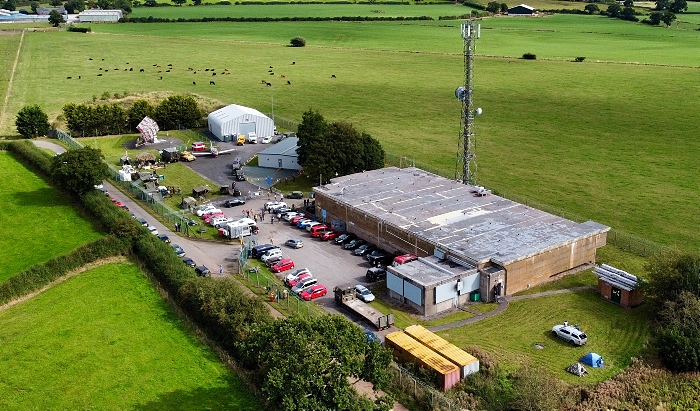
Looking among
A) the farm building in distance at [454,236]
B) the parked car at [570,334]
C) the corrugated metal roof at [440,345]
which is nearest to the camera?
the corrugated metal roof at [440,345]

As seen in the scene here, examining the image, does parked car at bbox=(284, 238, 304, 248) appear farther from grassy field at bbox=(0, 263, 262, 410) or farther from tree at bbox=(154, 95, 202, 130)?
tree at bbox=(154, 95, 202, 130)

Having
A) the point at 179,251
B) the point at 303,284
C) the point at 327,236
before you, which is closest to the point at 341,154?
the point at 327,236

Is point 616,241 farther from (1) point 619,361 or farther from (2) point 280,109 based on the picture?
(2) point 280,109

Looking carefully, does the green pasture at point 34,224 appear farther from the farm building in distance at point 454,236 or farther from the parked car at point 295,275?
the farm building in distance at point 454,236

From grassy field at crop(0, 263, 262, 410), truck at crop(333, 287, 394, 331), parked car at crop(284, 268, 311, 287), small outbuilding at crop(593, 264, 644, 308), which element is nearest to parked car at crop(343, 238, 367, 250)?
parked car at crop(284, 268, 311, 287)

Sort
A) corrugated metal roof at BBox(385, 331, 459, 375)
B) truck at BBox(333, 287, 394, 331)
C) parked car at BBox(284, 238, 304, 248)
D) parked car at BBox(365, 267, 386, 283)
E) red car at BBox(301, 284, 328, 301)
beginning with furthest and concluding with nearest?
parked car at BBox(284, 238, 304, 248)
parked car at BBox(365, 267, 386, 283)
red car at BBox(301, 284, 328, 301)
truck at BBox(333, 287, 394, 331)
corrugated metal roof at BBox(385, 331, 459, 375)

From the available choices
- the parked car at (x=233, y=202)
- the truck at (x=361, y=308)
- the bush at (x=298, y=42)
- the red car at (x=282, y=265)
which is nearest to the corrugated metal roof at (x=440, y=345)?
the truck at (x=361, y=308)

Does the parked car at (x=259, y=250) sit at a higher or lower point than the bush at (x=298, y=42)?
lower
